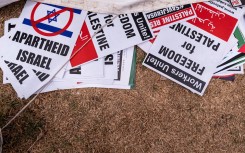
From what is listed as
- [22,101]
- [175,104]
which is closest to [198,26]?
[175,104]

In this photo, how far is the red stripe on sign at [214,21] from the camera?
1202mm

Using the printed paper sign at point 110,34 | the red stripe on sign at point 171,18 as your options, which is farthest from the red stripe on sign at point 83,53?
the red stripe on sign at point 171,18

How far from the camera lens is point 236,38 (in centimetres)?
121

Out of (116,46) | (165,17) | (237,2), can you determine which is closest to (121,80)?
(116,46)

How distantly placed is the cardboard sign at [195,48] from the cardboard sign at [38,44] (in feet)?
1.01

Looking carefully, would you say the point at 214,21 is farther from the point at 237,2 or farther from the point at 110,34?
the point at 110,34

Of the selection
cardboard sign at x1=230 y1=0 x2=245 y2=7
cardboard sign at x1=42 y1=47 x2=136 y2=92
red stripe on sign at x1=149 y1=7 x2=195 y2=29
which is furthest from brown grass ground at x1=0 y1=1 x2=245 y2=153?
cardboard sign at x1=230 y1=0 x2=245 y2=7

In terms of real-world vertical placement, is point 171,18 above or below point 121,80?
above

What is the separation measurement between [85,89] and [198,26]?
0.48 meters

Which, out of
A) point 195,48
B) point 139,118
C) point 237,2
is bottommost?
point 139,118

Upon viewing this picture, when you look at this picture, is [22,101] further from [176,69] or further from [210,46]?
[210,46]

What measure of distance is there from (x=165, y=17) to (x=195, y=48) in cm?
16

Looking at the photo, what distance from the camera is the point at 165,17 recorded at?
1.21 m

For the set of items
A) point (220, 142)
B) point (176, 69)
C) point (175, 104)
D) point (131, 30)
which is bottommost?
point (220, 142)
